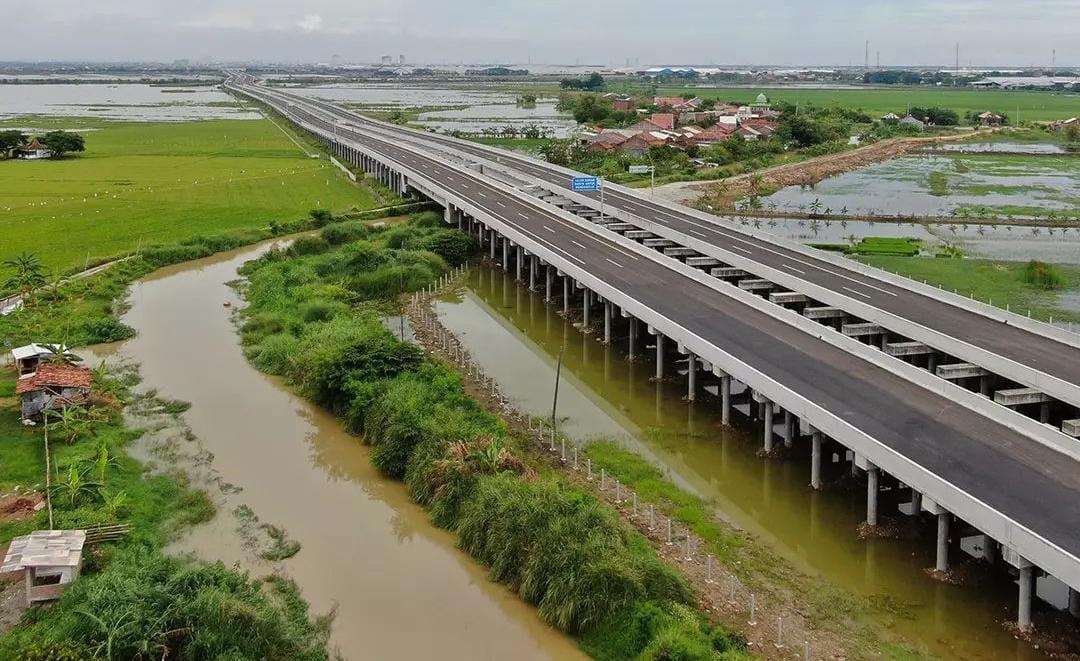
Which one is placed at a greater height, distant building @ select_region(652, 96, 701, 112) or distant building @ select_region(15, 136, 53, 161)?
distant building @ select_region(652, 96, 701, 112)

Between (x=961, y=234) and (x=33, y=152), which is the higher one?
(x=33, y=152)

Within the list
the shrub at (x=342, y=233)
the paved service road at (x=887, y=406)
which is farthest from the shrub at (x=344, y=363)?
the shrub at (x=342, y=233)

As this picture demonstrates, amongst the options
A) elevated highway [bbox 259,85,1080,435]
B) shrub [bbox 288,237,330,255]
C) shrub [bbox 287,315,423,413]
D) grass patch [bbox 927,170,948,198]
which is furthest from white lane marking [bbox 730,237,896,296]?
grass patch [bbox 927,170,948,198]

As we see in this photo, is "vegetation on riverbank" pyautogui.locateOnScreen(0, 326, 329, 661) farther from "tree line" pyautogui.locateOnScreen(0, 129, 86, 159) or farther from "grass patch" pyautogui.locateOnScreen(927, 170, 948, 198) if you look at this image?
"tree line" pyautogui.locateOnScreen(0, 129, 86, 159)

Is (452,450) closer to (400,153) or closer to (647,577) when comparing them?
(647,577)

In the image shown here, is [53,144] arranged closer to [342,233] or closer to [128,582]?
[342,233]

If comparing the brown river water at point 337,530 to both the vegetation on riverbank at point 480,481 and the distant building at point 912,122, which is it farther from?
the distant building at point 912,122

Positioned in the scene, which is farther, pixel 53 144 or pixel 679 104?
pixel 679 104

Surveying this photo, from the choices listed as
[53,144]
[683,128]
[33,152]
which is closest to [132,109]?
[33,152]
